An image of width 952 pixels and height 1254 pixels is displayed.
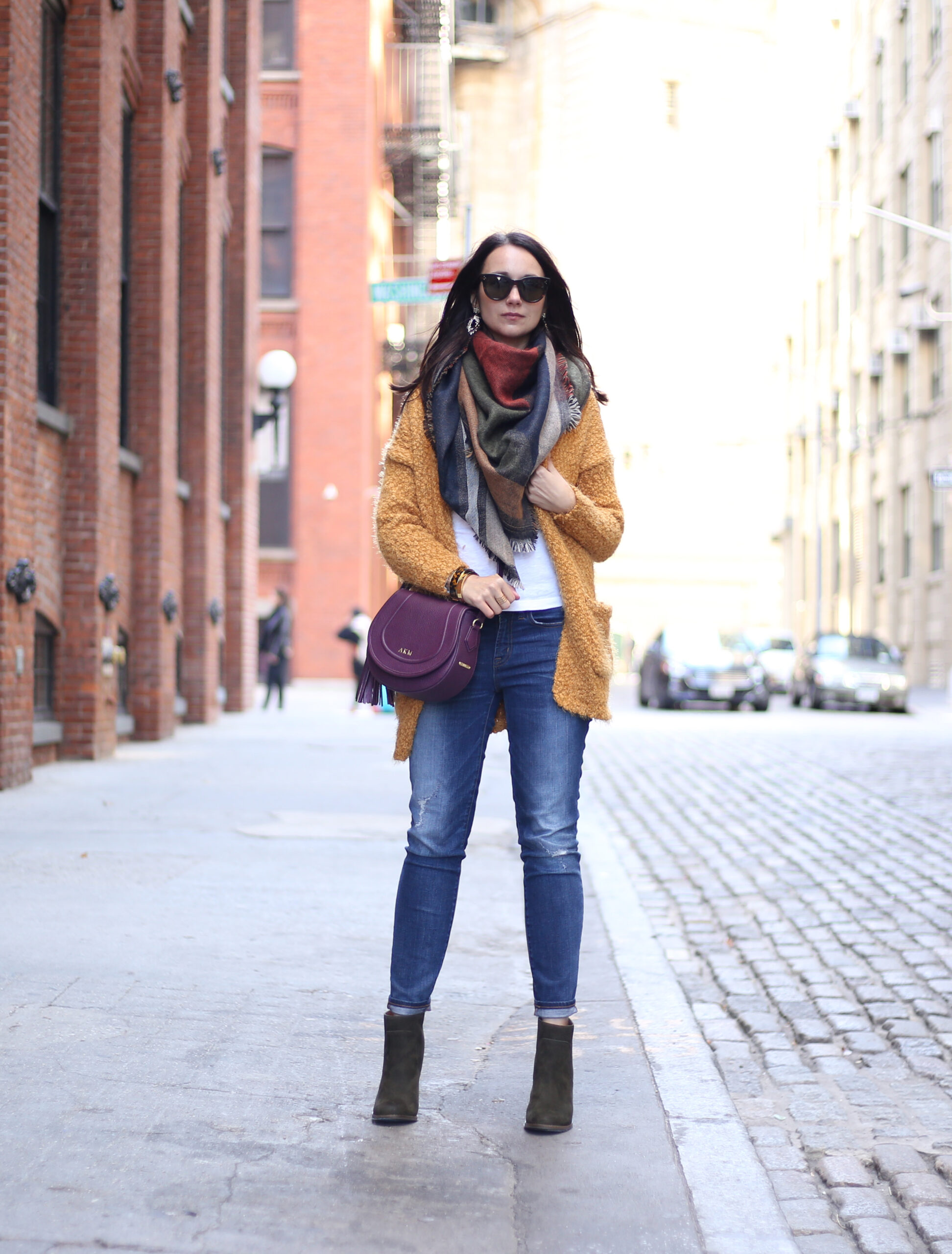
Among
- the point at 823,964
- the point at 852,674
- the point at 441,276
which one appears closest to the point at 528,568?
the point at 823,964

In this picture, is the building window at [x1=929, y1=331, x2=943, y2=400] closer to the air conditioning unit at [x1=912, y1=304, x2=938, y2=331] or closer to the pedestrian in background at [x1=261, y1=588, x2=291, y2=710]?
the air conditioning unit at [x1=912, y1=304, x2=938, y2=331]

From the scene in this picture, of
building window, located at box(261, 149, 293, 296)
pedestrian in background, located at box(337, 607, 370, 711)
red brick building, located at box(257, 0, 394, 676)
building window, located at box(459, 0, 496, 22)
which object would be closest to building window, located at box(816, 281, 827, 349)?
red brick building, located at box(257, 0, 394, 676)

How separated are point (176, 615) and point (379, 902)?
9810 mm

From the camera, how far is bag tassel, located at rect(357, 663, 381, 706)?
375 centimetres

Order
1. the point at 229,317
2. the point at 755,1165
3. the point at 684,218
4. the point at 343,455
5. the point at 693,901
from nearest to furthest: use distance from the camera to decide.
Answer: the point at 755,1165
the point at 693,901
the point at 229,317
the point at 343,455
the point at 684,218

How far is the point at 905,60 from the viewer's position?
40.0m

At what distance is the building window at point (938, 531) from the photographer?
3653cm

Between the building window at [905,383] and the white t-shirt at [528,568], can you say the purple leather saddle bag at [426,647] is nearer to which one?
the white t-shirt at [528,568]

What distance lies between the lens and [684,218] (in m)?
63.9

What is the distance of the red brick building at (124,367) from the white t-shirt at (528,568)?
6.55 m

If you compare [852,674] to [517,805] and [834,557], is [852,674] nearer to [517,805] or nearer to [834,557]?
[834,557]

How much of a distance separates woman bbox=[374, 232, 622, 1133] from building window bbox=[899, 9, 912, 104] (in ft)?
129

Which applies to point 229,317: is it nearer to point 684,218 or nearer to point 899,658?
point 899,658

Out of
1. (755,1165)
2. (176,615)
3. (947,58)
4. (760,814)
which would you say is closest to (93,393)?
(176,615)
